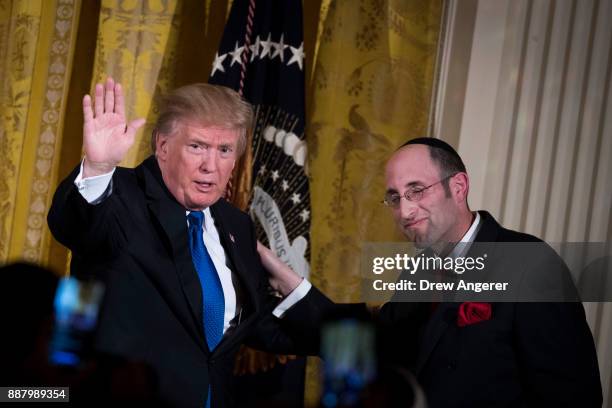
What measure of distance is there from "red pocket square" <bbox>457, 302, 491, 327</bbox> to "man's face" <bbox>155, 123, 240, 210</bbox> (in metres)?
0.80

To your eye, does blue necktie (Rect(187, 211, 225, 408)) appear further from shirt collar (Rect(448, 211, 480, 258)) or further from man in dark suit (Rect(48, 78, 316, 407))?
shirt collar (Rect(448, 211, 480, 258))

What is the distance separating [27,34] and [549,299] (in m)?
2.71

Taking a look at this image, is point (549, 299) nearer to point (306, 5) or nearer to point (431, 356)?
point (431, 356)

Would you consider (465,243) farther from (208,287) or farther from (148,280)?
(148,280)

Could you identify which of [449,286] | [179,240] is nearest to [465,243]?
[449,286]

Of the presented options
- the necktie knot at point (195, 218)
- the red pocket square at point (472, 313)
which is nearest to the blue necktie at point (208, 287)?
the necktie knot at point (195, 218)

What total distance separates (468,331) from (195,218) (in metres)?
0.87

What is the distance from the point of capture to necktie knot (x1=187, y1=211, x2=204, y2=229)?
8.06 feet

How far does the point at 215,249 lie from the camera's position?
8.24ft

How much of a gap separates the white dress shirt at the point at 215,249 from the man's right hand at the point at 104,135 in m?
0.02

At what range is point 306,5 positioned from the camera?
162 inches

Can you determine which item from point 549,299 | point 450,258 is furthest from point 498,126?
point 549,299

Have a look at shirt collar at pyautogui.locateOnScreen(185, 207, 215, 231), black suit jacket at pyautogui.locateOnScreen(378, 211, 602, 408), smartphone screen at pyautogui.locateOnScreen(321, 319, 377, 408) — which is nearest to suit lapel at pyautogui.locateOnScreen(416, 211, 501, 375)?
black suit jacket at pyautogui.locateOnScreen(378, 211, 602, 408)

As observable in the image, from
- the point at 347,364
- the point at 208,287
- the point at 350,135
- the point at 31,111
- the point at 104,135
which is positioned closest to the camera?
the point at 347,364
